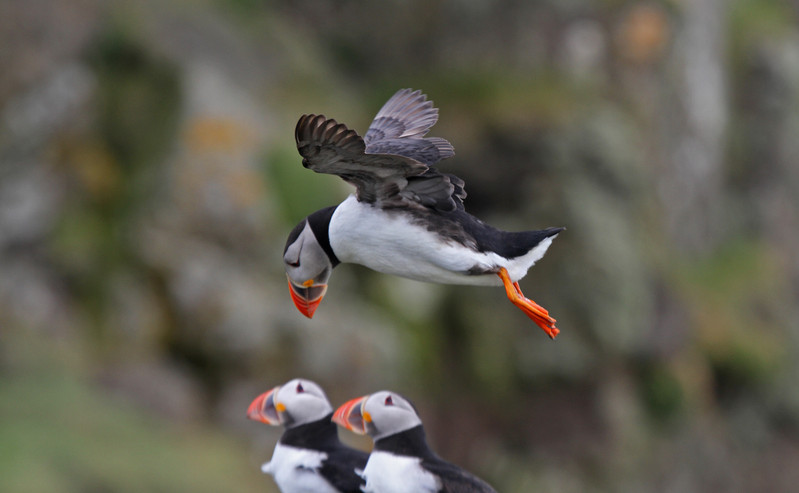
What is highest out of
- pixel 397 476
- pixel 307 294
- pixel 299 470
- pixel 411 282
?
pixel 307 294

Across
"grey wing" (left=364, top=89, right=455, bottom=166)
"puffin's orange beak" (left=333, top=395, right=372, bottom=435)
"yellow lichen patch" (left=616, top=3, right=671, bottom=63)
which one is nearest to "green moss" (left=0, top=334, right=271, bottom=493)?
"puffin's orange beak" (left=333, top=395, right=372, bottom=435)

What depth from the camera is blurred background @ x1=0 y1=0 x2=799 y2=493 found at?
673cm

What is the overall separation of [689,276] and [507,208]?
319cm

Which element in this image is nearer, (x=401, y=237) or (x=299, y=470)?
(x=401, y=237)

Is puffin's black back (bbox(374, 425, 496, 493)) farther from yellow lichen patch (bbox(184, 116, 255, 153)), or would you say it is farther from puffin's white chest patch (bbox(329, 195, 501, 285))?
yellow lichen patch (bbox(184, 116, 255, 153))

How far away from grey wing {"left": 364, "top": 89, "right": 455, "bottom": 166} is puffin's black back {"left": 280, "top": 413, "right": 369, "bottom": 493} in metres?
0.96

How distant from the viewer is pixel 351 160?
8.45 ft

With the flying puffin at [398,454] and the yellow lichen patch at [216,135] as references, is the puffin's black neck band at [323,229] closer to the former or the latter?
the flying puffin at [398,454]

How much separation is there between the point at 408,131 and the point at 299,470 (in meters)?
1.16

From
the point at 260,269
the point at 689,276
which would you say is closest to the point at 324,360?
the point at 260,269

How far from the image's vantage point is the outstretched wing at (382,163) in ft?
8.00

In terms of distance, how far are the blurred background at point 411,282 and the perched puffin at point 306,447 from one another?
2731mm

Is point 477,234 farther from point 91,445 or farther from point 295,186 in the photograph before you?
point 295,186

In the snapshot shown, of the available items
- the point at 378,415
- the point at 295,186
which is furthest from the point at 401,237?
the point at 295,186
